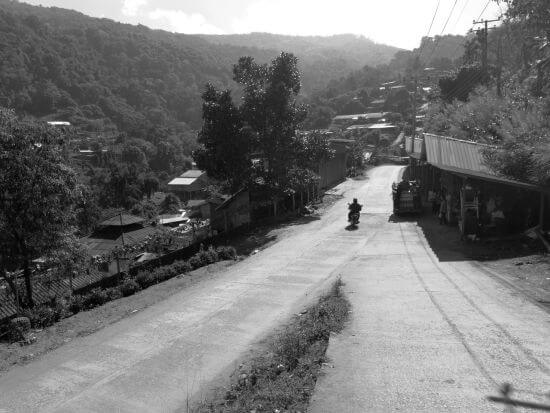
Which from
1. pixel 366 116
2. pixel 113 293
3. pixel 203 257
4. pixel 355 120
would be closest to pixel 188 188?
pixel 355 120

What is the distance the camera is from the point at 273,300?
12570 millimetres

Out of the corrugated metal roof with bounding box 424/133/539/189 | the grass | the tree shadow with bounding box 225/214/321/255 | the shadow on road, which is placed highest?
the corrugated metal roof with bounding box 424/133/539/189

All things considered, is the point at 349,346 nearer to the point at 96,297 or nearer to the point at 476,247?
the point at 96,297

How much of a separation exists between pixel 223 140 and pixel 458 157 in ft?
36.6

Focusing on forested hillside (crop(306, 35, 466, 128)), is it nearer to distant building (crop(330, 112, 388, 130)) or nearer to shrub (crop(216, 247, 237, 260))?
distant building (crop(330, 112, 388, 130))

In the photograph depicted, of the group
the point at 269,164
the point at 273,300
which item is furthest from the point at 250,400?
the point at 269,164

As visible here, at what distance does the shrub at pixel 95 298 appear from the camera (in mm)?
14312

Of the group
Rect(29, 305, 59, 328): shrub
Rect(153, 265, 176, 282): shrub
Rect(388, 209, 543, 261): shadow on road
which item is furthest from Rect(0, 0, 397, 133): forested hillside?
Rect(388, 209, 543, 261): shadow on road

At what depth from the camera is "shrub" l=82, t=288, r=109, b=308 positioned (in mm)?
14312

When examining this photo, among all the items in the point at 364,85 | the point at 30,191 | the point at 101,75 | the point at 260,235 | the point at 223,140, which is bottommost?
the point at 260,235

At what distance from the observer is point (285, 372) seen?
732 centimetres

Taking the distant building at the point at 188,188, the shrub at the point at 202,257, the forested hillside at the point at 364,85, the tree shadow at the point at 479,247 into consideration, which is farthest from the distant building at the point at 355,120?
the shrub at the point at 202,257

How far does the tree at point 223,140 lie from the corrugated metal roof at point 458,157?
29.6ft

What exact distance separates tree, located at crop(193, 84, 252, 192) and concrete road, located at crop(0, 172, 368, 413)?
9.32m
